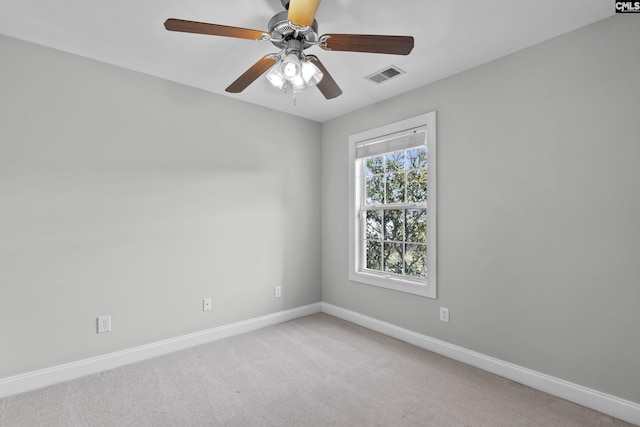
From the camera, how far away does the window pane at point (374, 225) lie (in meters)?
3.62

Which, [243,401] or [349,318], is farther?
[349,318]

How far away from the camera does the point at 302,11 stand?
1566 mm

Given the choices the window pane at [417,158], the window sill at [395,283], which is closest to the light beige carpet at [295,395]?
the window sill at [395,283]

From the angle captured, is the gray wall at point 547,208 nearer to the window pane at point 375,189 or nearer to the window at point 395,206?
the window at point 395,206

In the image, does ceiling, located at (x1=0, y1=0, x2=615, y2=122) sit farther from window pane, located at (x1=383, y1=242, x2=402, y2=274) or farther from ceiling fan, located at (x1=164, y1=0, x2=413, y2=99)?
window pane, located at (x1=383, y1=242, x2=402, y2=274)

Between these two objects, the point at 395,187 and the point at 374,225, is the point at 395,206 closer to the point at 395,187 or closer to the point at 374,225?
the point at 395,187

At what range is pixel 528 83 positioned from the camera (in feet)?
7.91

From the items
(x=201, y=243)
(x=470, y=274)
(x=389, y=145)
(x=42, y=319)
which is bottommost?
(x=42, y=319)

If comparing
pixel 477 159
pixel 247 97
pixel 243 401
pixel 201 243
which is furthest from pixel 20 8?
pixel 477 159

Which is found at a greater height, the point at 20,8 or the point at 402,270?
the point at 20,8

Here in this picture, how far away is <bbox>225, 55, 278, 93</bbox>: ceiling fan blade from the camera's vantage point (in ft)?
6.62

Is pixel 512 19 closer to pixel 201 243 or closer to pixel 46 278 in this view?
pixel 201 243

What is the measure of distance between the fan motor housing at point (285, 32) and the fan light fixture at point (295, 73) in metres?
0.09

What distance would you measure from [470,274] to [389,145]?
153 cm
